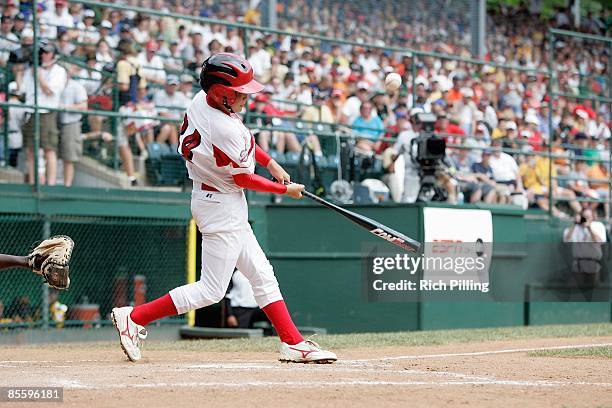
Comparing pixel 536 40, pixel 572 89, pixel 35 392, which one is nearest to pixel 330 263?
pixel 572 89

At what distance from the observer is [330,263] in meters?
14.8

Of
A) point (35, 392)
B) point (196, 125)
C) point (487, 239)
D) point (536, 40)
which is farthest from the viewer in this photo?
point (536, 40)

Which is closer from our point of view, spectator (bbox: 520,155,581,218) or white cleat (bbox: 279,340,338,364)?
white cleat (bbox: 279,340,338,364)

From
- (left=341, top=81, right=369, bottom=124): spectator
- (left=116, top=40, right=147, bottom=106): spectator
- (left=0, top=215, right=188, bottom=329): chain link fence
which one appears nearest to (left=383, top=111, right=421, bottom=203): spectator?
(left=341, top=81, right=369, bottom=124): spectator

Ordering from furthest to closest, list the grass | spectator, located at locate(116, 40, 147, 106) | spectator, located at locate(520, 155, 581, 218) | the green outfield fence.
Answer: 1. spectator, located at locate(520, 155, 581, 218)
2. spectator, located at locate(116, 40, 147, 106)
3. the green outfield fence
4. the grass

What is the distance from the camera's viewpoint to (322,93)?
16.5 m

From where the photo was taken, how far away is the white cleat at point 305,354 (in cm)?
798

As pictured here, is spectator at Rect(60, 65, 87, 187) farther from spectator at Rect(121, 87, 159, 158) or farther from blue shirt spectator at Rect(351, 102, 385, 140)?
blue shirt spectator at Rect(351, 102, 385, 140)

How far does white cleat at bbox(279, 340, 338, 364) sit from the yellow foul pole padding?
649 centimetres

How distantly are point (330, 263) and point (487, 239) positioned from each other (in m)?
2.14

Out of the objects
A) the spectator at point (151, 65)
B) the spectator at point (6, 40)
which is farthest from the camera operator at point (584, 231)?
the spectator at point (6, 40)

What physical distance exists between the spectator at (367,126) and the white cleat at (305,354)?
7953 millimetres

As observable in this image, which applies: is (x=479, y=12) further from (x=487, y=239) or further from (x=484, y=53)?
(x=487, y=239)

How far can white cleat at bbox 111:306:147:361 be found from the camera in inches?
319
